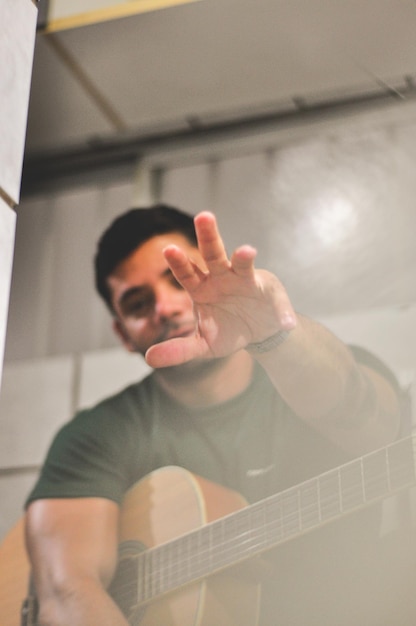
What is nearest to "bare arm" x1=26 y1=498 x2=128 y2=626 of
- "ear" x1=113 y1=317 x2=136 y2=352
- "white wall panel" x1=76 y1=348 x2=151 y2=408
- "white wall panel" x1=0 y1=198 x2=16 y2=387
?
"white wall panel" x1=76 y1=348 x2=151 y2=408

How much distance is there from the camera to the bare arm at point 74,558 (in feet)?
5.72

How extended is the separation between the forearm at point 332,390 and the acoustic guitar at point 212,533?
0.06 meters

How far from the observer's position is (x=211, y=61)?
86.6 inches

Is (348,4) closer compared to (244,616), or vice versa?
(244,616)

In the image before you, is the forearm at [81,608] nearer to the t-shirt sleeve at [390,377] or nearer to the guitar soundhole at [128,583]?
the guitar soundhole at [128,583]

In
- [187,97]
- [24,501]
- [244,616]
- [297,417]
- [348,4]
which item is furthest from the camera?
[187,97]

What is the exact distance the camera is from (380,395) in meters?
1.75

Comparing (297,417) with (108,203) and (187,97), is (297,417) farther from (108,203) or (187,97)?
(187,97)

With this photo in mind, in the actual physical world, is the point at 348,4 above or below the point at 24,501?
above

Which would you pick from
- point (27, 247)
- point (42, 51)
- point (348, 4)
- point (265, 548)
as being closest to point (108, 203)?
point (27, 247)

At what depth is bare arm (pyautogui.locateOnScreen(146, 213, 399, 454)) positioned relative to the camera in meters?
1.67

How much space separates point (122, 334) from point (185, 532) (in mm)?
526

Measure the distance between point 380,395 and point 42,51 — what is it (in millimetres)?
1293

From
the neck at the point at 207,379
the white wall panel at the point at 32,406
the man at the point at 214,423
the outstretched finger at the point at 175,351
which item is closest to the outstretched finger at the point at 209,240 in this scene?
the man at the point at 214,423
